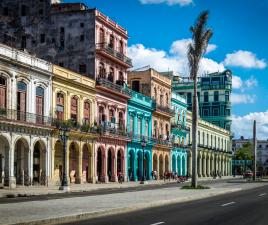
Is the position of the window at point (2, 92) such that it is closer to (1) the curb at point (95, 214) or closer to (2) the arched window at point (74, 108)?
(2) the arched window at point (74, 108)

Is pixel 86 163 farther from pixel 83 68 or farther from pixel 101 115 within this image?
pixel 83 68

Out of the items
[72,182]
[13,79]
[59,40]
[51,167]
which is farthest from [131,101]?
[13,79]

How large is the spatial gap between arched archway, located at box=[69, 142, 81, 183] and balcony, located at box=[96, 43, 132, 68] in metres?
9.95

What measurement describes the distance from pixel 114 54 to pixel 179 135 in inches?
1075

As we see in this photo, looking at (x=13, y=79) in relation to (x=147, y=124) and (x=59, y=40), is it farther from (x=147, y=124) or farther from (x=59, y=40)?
(x=147, y=124)

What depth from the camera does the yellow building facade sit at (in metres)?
47.5

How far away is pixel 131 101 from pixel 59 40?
11.3 meters

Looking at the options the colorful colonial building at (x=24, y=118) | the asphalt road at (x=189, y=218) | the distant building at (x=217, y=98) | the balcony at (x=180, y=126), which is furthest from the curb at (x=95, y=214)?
the distant building at (x=217, y=98)

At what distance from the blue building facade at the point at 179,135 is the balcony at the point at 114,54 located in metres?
17.2

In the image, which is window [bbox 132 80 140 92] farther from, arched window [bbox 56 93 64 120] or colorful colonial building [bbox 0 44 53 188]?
colorful colonial building [bbox 0 44 53 188]

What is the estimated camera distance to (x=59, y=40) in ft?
185

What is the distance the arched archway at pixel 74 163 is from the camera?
Answer: 50812 millimetres

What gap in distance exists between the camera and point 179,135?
8275 cm

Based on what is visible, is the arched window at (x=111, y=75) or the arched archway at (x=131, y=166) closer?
the arched window at (x=111, y=75)
